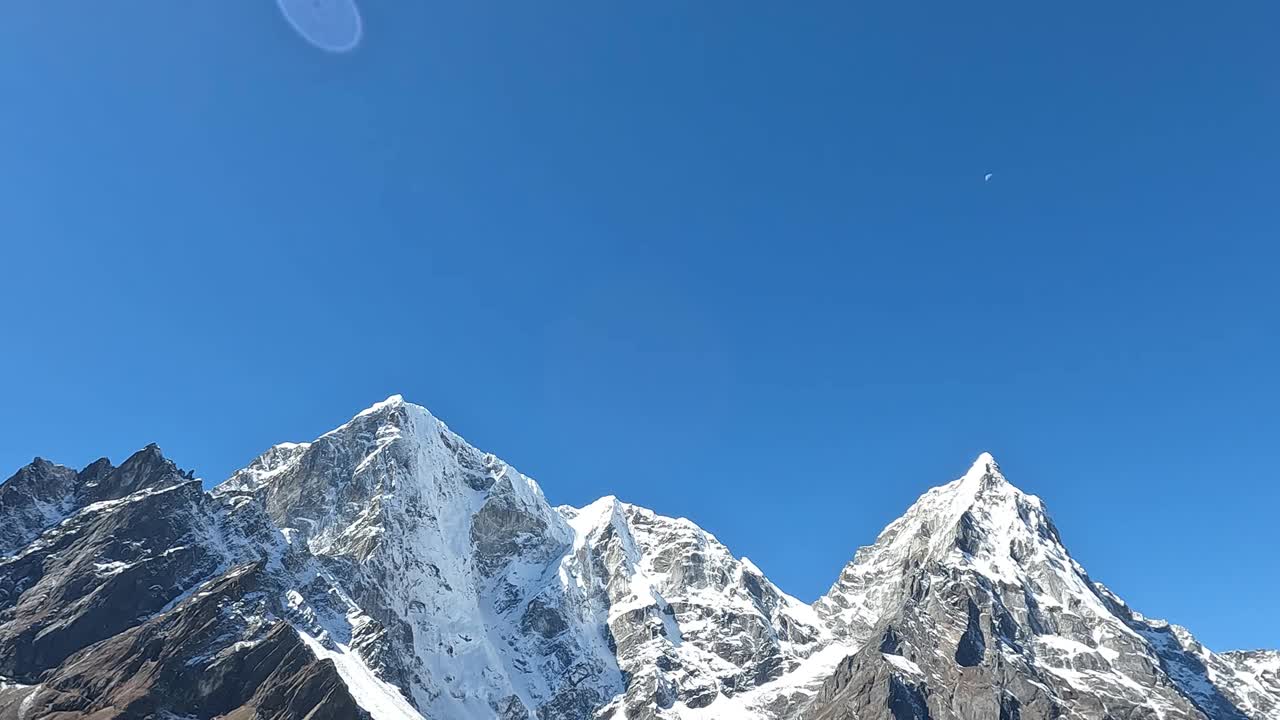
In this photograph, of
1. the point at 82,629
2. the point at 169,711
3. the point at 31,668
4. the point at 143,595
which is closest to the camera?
the point at 169,711

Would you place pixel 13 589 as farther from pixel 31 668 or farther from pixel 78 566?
pixel 31 668

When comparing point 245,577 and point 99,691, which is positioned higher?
→ point 245,577

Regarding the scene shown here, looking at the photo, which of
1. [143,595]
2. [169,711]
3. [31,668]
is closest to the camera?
[169,711]

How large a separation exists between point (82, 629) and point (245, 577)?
29.7m

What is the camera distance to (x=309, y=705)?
162m

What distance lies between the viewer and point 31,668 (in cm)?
16575

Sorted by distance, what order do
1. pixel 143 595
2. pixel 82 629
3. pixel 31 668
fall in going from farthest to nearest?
pixel 143 595 → pixel 82 629 → pixel 31 668

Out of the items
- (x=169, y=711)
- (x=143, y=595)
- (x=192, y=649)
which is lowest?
(x=169, y=711)

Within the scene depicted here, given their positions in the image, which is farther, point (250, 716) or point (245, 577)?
point (245, 577)

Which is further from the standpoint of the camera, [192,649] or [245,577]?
[245,577]

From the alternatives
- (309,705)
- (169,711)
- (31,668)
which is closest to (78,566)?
(31,668)

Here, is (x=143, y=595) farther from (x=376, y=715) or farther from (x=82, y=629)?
(x=376, y=715)

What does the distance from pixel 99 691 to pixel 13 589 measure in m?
48.4

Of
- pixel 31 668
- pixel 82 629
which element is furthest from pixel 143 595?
pixel 31 668
